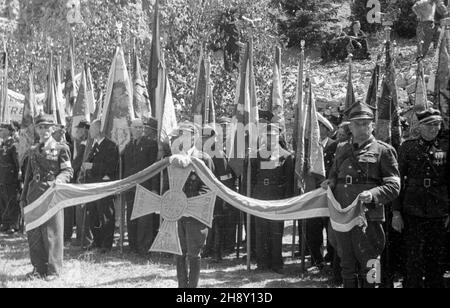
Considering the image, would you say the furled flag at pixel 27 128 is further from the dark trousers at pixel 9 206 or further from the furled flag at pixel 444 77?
the furled flag at pixel 444 77

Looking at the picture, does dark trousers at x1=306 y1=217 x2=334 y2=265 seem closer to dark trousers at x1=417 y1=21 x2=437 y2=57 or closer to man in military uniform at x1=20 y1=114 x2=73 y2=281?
man in military uniform at x1=20 y1=114 x2=73 y2=281

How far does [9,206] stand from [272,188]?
5618 mm

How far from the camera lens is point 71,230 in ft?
33.6

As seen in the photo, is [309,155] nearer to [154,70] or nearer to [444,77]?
[444,77]

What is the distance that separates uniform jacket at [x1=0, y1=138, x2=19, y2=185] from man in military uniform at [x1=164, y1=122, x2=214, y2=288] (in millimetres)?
5546

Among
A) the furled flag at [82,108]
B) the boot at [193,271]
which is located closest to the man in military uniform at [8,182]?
the furled flag at [82,108]

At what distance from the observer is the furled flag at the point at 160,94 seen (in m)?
8.83

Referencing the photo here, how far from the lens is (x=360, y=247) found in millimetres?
5895

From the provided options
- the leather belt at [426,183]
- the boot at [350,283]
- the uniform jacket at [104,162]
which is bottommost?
the boot at [350,283]

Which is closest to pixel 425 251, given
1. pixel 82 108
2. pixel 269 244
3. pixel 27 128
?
pixel 269 244

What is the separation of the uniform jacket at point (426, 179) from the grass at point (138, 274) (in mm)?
1699

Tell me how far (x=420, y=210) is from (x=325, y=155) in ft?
7.64

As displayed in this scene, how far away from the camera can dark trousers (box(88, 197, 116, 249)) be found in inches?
368

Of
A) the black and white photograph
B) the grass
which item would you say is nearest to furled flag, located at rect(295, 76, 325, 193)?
the black and white photograph
